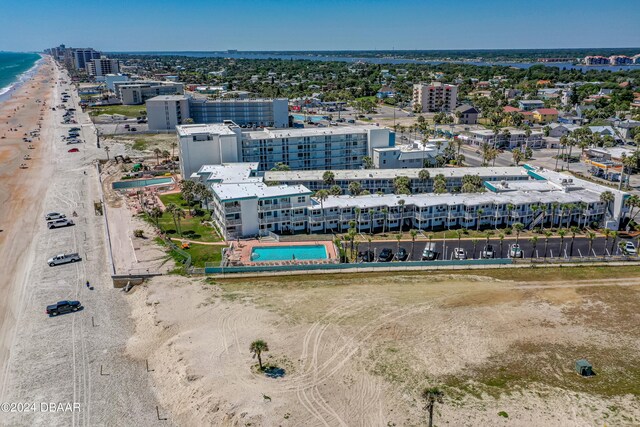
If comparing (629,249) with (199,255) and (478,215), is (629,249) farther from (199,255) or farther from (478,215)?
(199,255)

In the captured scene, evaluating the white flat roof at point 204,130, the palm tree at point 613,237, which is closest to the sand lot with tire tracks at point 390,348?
the palm tree at point 613,237

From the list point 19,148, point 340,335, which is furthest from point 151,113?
point 340,335

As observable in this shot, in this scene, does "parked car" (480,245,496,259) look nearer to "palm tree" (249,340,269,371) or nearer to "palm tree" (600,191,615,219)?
"palm tree" (600,191,615,219)

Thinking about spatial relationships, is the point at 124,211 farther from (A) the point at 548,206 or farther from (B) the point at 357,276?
(A) the point at 548,206

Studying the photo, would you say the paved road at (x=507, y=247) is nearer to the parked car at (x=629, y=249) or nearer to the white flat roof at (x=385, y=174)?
the parked car at (x=629, y=249)

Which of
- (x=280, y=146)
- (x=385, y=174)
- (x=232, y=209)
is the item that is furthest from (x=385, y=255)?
(x=280, y=146)
